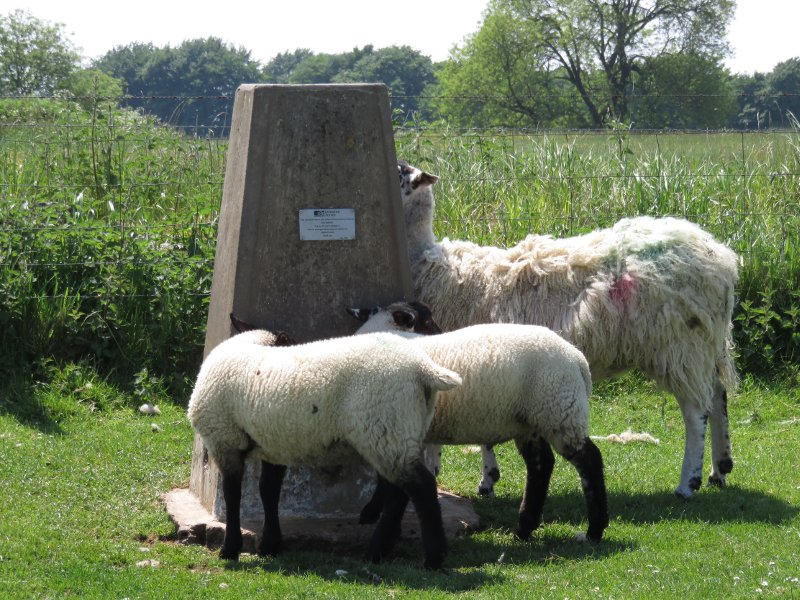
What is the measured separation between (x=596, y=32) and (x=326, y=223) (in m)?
56.1

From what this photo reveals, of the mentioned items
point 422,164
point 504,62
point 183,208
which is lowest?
point 183,208

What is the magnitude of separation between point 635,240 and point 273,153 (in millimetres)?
2382

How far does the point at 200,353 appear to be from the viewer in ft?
29.8

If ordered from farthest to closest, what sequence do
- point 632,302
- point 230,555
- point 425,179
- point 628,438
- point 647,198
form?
point 647,198 → point 628,438 → point 425,179 → point 632,302 → point 230,555

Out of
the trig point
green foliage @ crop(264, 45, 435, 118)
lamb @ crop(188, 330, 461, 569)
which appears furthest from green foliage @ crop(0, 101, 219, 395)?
green foliage @ crop(264, 45, 435, 118)

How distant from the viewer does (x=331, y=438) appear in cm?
517

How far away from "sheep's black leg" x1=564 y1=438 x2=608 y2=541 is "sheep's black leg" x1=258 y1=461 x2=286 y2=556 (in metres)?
1.52

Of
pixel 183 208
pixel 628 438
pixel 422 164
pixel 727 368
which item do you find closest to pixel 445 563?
pixel 727 368

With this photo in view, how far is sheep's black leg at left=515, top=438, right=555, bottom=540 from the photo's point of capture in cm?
573

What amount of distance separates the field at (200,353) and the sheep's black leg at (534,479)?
3.9 inches

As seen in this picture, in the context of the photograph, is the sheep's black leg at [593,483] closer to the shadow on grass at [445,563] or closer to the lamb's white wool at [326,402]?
the shadow on grass at [445,563]

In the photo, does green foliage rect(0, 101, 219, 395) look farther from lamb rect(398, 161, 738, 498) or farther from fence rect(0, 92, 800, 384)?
lamb rect(398, 161, 738, 498)

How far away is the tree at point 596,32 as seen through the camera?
190 ft

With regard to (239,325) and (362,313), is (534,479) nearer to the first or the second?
(362,313)
